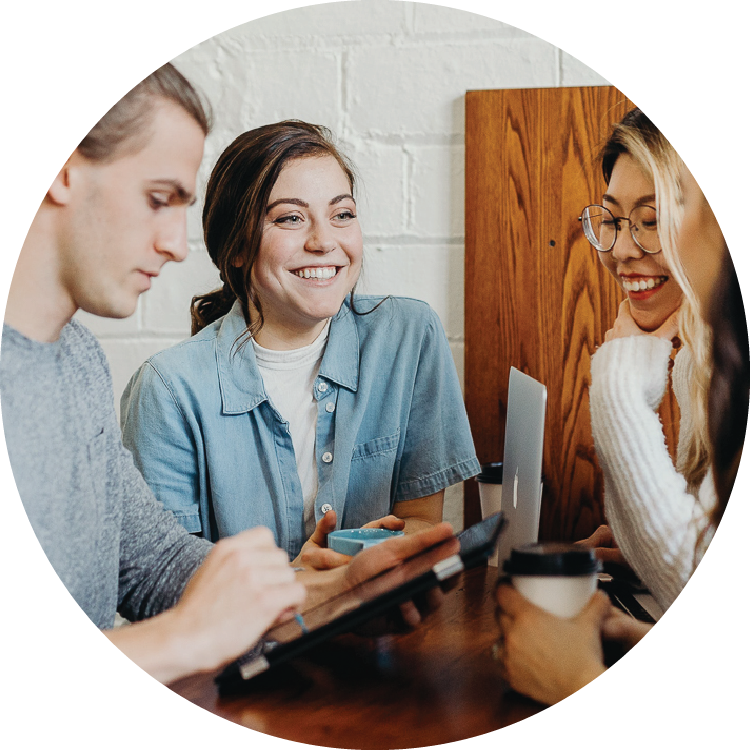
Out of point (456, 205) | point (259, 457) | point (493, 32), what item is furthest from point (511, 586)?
point (493, 32)

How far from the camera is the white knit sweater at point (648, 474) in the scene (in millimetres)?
833

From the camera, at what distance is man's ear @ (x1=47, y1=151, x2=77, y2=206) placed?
2.69 ft

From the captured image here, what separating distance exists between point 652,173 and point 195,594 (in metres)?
0.60

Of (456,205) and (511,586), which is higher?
(456,205)

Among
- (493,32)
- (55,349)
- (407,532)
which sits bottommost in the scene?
(407,532)

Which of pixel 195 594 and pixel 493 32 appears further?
pixel 493 32

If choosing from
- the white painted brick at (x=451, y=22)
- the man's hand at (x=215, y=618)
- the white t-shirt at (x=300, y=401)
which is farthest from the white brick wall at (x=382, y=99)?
the man's hand at (x=215, y=618)

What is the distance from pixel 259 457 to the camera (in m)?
0.86

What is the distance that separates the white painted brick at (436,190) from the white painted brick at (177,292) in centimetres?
22

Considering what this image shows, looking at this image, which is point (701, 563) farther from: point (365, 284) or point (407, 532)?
point (365, 284)

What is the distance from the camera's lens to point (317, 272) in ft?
2.82

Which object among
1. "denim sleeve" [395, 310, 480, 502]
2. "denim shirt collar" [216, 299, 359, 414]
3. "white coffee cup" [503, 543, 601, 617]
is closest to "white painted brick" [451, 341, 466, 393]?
"denim sleeve" [395, 310, 480, 502]

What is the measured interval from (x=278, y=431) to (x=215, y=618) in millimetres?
188

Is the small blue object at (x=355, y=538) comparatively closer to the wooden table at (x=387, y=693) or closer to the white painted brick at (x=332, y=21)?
the wooden table at (x=387, y=693)
